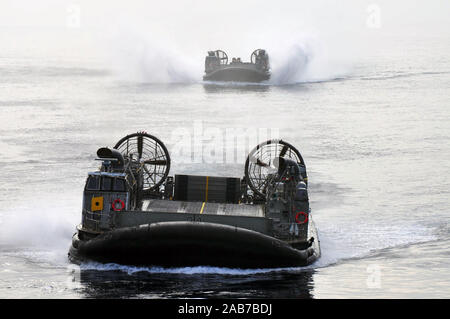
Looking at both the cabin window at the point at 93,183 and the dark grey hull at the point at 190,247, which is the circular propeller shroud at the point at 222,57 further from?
the dark grey hull at the point at 190,247

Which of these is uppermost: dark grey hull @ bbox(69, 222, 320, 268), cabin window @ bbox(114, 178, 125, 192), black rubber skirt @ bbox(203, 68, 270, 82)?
black rubber skirt @ bbox(203, 68, 270, 82)

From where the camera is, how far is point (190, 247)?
22.3 m

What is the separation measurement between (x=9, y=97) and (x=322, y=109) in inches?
982

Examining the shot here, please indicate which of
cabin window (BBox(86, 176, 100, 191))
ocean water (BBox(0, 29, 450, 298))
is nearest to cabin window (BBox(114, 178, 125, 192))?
cabin window (BBox(86, 176, 100, 191))

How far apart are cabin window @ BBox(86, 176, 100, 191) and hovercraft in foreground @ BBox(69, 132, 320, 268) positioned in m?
0.02

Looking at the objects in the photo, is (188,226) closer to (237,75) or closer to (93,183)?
(93,183)

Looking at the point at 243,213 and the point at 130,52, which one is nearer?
the point at 243,213

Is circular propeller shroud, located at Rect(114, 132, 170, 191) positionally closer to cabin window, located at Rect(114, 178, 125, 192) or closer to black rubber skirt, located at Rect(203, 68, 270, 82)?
cabin window, located at Rect(114, 178, 125, 192)

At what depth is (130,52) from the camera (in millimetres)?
97438

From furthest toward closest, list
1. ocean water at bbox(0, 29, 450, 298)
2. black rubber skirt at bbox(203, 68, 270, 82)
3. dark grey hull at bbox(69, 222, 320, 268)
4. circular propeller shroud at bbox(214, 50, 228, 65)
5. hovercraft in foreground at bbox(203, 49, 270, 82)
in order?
black rubber skirt at bbox(203, 68, 270, 82)
hovercraft in foreground at bbox(203, 49, 270, 82)
circular propeller shroud at bbox(214, 50, 228, 65)
ocean water at bbox(0, 29, 450, 298)
dark grey hull at bbox(69, 222, 320, 268)

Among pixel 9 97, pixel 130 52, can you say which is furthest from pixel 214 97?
pixel 130 52

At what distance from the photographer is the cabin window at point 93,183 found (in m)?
23.8

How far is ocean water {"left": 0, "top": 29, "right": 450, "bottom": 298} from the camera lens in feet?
74.1
